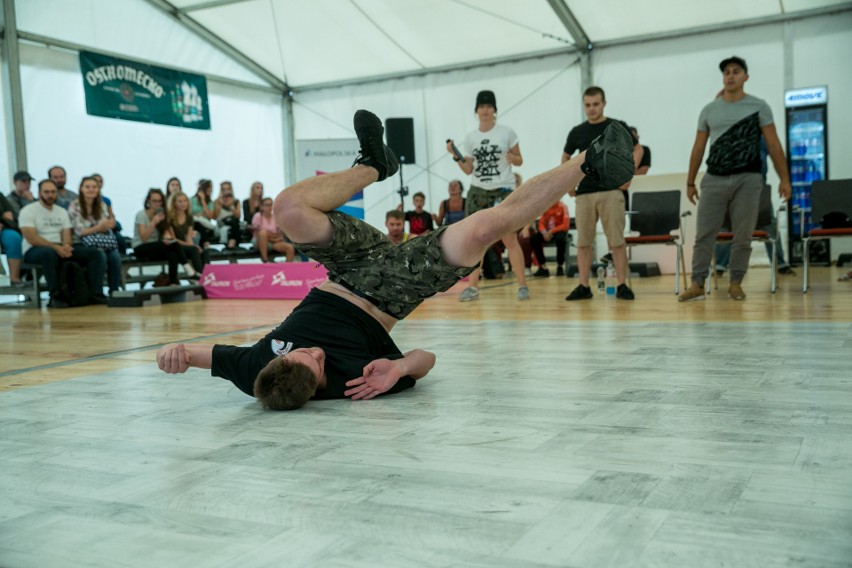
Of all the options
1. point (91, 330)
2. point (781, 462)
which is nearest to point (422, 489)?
point (781, 462)

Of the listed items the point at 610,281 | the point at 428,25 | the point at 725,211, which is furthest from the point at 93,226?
the point at 725,211

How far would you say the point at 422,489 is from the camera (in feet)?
4.30

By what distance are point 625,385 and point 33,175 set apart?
7638 mm

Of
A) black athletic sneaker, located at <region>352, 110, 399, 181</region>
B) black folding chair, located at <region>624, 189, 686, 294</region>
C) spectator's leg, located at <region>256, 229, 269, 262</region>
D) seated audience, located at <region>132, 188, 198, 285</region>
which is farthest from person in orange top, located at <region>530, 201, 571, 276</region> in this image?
black athletic sneaker, located at <region>352, 110, 399, 181</region>

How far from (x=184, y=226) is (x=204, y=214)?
1032 mm

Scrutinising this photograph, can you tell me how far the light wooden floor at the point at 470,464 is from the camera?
3.49 feet

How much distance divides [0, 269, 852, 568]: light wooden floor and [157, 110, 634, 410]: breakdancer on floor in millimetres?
81

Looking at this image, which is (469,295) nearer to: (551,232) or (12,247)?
(551,232)

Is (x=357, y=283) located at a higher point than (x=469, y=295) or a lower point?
higher

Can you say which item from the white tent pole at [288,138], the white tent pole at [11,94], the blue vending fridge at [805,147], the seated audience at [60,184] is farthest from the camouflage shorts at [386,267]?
the white tent pole at [288,138]

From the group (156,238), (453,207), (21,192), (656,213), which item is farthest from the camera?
(453,207)

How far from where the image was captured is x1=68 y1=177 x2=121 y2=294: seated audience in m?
6.78

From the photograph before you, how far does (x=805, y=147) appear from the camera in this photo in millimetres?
9211

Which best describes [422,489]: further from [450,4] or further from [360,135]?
[450,4]
